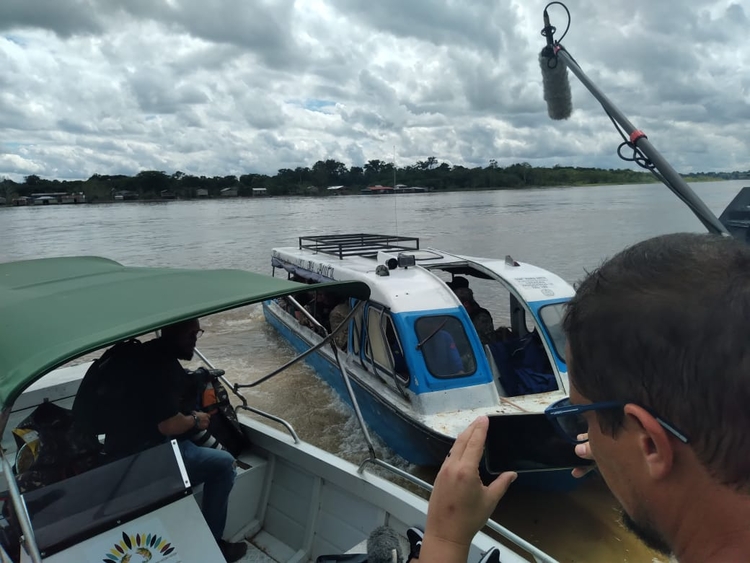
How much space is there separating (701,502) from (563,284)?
7.07 m

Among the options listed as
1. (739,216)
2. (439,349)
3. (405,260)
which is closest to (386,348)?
(439,349)

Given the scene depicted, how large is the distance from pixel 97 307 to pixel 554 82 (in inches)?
218

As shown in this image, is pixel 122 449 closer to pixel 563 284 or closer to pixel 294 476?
pixel 294 476

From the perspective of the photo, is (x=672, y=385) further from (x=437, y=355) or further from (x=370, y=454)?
(x=437, y=355)

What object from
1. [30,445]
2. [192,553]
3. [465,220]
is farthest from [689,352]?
[465,220]

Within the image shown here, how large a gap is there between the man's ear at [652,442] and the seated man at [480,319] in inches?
288

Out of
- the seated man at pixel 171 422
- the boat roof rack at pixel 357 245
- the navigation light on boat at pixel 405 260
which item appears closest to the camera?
the seated man at pixel 171 422

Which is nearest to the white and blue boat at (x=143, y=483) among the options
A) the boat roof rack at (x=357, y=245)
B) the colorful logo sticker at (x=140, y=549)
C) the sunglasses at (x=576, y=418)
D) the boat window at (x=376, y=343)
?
the colorful logo sticker at (x=140, y=549)

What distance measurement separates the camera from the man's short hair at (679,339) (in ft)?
2.56

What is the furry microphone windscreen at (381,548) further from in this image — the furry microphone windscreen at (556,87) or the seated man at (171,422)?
the furry microphone windscreen at (556,87)

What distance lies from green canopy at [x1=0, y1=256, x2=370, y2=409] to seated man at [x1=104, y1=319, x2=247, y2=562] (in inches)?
15.9

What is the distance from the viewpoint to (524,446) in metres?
5.03

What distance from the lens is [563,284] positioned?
24.9ft

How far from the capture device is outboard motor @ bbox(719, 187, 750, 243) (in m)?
5.99
